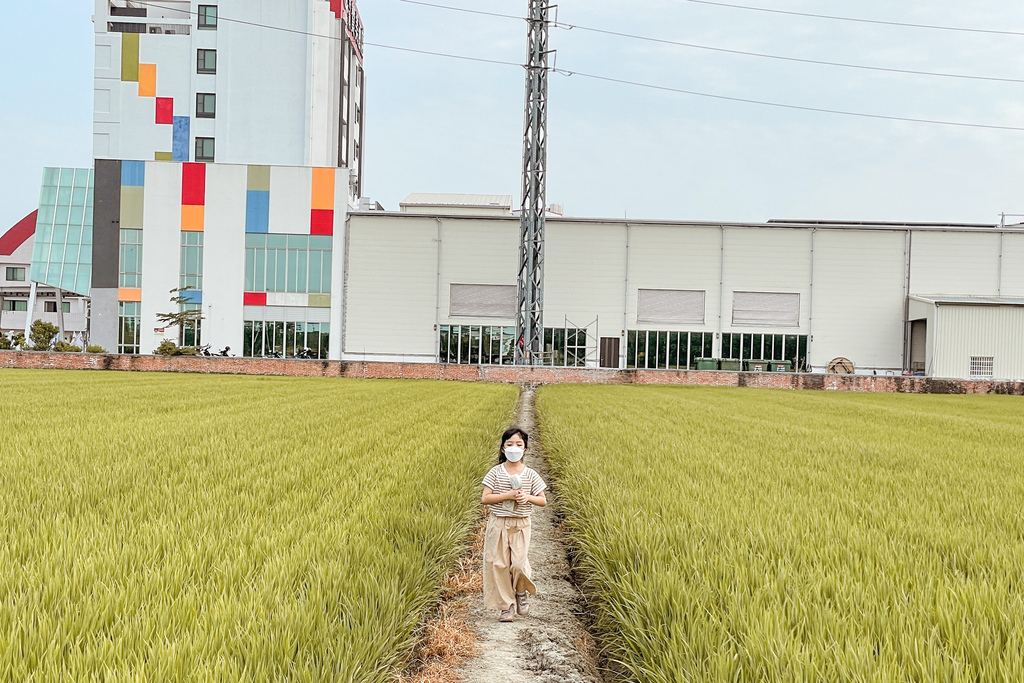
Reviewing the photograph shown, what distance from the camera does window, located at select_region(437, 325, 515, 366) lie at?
45447mm

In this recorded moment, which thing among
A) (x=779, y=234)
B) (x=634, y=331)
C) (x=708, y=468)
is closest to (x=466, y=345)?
(x=634, y=331)

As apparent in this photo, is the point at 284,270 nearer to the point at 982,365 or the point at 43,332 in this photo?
the point at 43,332

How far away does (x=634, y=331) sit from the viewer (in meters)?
45.5

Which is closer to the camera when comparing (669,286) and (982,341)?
(982,341)

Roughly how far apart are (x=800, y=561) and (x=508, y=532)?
164 cm

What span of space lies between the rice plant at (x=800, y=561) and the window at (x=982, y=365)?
35.3m

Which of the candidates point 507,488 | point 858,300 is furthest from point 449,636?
point 858,300

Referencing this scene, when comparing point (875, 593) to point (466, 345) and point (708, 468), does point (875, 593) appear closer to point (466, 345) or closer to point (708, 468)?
point (708, 468)

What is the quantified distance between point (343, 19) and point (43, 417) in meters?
55.1

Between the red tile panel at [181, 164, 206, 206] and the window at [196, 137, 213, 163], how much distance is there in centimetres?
1264

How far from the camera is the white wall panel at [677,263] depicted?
45250 millimetres

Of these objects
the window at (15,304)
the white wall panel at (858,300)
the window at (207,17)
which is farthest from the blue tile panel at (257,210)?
the white wall panel at (858,300)

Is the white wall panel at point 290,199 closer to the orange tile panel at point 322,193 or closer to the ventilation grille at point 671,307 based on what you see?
the orange tile panel at point 322,193

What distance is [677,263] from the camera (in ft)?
149
